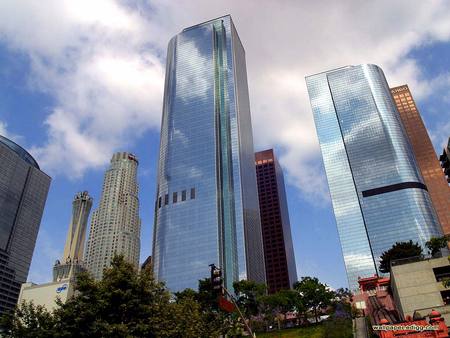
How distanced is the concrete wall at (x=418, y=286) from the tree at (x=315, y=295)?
74.6 ft

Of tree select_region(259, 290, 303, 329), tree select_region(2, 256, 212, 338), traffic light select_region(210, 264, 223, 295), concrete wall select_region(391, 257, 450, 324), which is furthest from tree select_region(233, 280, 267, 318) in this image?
traffic light select_region(210, 264, 223, 295)

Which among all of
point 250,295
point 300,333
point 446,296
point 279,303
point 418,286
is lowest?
point 300,333

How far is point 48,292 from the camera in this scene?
11062 centimetres

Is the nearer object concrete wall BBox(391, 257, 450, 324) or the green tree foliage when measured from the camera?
the green tree foliage

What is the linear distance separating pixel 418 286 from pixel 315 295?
25790mm

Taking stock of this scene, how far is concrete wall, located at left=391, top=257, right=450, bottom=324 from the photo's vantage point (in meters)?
50.0

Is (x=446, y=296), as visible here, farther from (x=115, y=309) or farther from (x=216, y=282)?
(x=216, y=282)

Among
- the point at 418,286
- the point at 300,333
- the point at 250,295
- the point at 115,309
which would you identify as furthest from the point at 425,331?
the point at 250,295

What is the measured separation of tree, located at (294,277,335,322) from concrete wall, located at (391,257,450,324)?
896 inches

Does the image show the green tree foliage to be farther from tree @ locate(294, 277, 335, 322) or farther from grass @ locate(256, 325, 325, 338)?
tree @ locate(294, 277, 335, 322)

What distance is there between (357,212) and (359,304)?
132897mm

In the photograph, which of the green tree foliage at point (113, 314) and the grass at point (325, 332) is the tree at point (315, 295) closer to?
the grass at point (325, 332)

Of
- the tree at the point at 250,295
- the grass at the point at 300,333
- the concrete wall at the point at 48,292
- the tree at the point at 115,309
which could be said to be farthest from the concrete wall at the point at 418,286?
the concrete wall at the point at 48,292

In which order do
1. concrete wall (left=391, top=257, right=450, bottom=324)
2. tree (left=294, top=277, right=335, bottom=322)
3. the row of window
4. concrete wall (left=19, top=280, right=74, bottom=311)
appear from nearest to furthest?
concrete wall (left=391, top=257, right=450, bottom=324)
tree (left=294, top=277, right=335, bottom=322)
concrete wall (left=19, top=280, right=74, bottom=311)
the row of window
